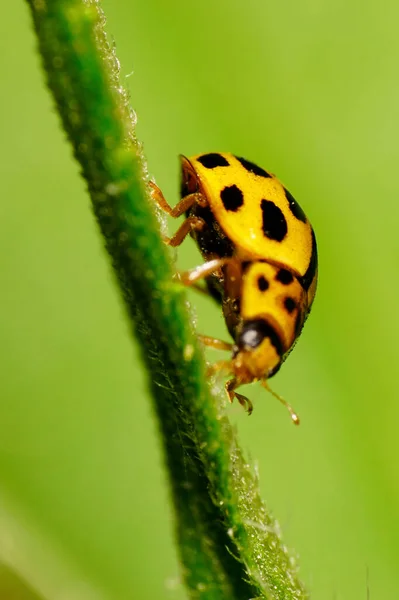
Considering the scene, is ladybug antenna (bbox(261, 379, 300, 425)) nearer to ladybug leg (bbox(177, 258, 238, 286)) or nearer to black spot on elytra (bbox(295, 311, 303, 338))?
black spot on elytra (bbox(295, 311, 303, 338))

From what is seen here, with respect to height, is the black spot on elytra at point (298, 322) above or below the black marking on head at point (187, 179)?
below

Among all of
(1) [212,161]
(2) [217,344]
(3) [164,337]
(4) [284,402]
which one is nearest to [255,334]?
(2) [217,344]

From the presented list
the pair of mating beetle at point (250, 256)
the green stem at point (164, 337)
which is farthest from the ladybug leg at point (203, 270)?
the green stem at point (164, 337)

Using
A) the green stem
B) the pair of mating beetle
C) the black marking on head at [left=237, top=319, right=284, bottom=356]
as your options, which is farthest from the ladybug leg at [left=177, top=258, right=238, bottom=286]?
the green stem

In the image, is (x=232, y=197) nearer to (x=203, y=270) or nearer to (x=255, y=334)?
(x=203, y=270)

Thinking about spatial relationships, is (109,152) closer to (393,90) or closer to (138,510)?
(138,510)

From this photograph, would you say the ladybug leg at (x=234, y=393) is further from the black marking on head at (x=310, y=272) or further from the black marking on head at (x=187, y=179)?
the black marking on head at (x=187, y=179)
